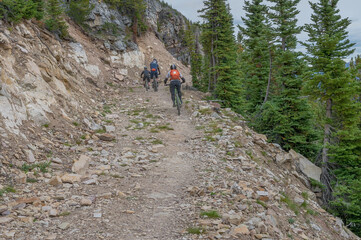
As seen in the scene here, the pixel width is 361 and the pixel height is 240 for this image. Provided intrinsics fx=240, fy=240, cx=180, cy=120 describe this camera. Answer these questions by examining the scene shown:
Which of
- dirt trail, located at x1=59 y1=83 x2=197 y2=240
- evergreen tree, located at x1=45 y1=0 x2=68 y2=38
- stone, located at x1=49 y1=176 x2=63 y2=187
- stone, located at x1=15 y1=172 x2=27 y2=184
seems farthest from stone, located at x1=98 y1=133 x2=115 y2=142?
evergreen tree, located at x1=45 y1=0 x2=68 y2=38

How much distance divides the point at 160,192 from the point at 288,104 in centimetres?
1523

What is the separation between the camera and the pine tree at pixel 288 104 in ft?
58.0

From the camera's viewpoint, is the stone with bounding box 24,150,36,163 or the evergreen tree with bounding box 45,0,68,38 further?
the evergreen tree with bounding box 45,0,68,38

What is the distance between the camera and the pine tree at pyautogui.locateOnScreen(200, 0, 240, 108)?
74.1ft

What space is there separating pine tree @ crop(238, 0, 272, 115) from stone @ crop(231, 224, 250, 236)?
62.2 ft

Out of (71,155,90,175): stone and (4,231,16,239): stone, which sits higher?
(71,155,90,175): stone

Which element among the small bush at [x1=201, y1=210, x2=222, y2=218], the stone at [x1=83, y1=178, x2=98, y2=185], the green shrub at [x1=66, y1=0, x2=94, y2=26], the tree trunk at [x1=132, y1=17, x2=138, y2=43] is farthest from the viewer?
the tree trunk at [x1=132, y1=17, x2=138, y2=43]

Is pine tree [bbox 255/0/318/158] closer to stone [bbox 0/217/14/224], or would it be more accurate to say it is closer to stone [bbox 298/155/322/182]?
stone [bbox 298/155/322/182]

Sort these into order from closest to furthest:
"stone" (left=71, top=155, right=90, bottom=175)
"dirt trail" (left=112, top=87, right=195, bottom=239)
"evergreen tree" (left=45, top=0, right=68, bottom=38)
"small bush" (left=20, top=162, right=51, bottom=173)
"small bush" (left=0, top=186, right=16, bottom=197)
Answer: "dirt trail" (left=112, top=87, right=195, bottom=239), "small bush" (left=0, top=186, right=16, bottom=197), "small bush" (left=20, top=162, right=51, bottom=173), "stone" (left=71, top=155, right=90, bottom=175), "evergreen tree" (left=45, top=0, right=68, bottom=38)

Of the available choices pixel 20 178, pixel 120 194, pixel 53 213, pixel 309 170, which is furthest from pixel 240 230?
pixel 309 170

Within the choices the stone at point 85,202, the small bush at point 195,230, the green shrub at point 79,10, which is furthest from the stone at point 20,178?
the green shrub at point 79,10

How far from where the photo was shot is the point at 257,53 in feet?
79.3

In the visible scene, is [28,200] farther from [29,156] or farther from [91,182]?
[29,156]

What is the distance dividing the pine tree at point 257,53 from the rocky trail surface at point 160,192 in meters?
13.0
